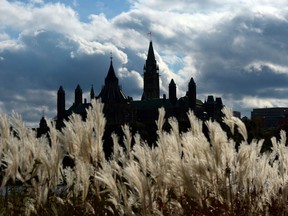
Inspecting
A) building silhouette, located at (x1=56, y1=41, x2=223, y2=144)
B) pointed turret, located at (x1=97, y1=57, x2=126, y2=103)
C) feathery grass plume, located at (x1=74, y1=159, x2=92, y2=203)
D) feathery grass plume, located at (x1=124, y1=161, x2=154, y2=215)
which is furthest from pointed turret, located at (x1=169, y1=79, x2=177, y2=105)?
feathery grass plume, located at (x1=124, y1=161, x2=154, y2=215)

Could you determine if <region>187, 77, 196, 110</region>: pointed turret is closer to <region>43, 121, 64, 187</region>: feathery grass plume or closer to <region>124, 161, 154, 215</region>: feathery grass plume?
<region>43, 121, 64, 187</region>: feathery grass plume

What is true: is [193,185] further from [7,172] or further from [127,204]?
[7,172]

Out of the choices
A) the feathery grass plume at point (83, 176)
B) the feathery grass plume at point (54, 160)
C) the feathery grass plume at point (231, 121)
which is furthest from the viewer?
the feathery grass plume at point (231, 121)

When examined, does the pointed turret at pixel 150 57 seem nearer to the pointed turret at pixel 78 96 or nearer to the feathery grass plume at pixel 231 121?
the pointed turret at pixel 78 96

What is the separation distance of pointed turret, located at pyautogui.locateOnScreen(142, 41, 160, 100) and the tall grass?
13669 cm

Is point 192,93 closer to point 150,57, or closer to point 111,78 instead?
point 111,78

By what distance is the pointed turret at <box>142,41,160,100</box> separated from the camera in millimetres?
142375

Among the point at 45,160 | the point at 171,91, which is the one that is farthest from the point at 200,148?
the point at 171,91

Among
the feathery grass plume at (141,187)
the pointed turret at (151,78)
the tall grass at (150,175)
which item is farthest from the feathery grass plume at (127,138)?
the pointed turret at (151,78)

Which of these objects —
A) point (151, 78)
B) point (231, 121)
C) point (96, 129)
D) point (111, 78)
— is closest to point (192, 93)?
point (111, 78)

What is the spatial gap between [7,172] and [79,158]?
622 millimetres

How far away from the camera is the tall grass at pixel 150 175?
4.47 m

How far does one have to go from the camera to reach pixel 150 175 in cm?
482

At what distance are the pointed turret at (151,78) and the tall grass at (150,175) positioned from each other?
13669 centimetres
